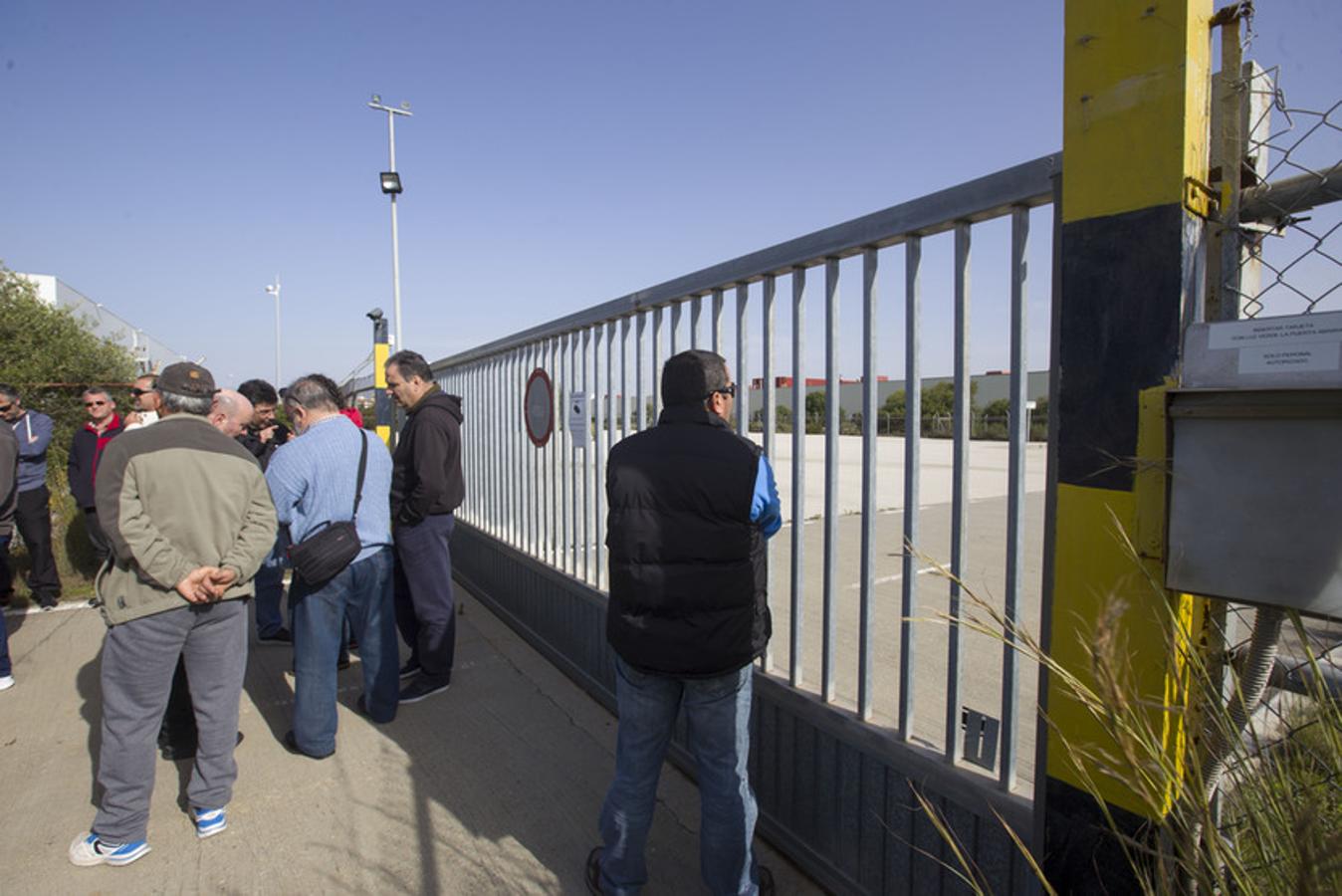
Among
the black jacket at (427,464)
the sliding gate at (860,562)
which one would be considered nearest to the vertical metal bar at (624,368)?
the sliding gate at (860,562)

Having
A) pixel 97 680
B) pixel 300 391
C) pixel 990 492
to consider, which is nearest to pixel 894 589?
pixel 300 391

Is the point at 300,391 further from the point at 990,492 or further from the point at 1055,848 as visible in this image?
the point at 990,492

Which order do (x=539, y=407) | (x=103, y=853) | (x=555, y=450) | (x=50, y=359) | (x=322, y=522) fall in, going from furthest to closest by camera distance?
1. (x=50, y=359)
2. (x=539, y=407)
3. (x=555, y=450)
4. (x=322, y=522)
5. (x=103, y=853)

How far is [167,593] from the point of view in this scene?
288 cm

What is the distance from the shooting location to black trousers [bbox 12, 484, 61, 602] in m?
6.11

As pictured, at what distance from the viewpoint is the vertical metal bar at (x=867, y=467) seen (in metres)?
2.32

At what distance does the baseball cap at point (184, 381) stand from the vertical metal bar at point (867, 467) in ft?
8.96

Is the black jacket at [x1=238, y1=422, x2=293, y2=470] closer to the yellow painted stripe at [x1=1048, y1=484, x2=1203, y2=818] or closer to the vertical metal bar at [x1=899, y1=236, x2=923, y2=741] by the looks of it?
the vertical metal bar at [x1=899, y1=236, x2=923, y2=741]

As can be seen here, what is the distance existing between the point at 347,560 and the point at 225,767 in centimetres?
102

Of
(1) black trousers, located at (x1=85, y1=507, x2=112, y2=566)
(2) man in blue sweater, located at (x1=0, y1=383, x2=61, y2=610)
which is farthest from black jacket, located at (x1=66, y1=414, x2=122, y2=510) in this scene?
(2) man in blue sweater, located at (x1=0, y1=383, x2=61, y2=610)

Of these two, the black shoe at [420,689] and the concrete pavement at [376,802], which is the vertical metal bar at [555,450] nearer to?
the concrete pavement at [376,802]

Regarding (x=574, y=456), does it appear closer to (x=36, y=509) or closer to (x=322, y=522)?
(x=322, y=522)

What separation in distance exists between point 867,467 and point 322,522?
279 centimetres

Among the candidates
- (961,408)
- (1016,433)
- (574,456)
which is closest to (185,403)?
(574,456)
